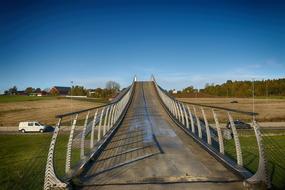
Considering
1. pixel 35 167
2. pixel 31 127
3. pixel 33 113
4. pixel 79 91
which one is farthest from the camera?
pixel 79 91

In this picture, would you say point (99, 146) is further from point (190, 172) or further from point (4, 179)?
point (4, 179)

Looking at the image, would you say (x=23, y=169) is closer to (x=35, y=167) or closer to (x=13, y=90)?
(x=35, y=167)

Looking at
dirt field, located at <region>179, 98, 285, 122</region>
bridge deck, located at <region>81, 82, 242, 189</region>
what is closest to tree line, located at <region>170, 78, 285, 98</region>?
dirt field, located at <region>179, 98, 285, 122</region>

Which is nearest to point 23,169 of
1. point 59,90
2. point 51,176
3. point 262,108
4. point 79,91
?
point 51,176

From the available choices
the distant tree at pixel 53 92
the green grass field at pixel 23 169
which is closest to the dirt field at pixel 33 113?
the green grass field at pixel 23 169

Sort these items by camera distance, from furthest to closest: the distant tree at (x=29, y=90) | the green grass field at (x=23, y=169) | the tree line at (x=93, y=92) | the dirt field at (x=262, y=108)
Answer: the distant tree at (x=29, y=90) < the tree line at (x=93, y=92) < the dirt field at (x=262, y=108) < the green grass field at (x=23, y=169)

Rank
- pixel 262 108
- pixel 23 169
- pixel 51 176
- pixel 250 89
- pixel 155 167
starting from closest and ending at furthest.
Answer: pixel 51 176, pixel 155 167, pixel 23 169, pixel 262 108, pixel 250 89

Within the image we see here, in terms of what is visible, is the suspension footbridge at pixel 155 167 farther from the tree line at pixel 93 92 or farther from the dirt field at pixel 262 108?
the tree line at pixel 93 92

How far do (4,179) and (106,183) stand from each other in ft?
23.6

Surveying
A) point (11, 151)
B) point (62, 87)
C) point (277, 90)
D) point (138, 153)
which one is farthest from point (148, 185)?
point (62, 87)

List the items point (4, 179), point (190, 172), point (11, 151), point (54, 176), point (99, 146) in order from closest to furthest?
point (54, 176) < point (190, 172) < point (99, 146) < point (4, 179) < point (11, 151)

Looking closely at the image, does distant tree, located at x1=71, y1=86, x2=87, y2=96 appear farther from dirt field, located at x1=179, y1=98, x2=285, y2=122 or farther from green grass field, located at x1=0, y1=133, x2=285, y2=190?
green grass field, located at x1=0, y1=133, x2=285, y2=190

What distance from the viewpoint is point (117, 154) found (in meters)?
9.04

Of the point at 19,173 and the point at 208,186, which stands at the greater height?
the point at 208,186
